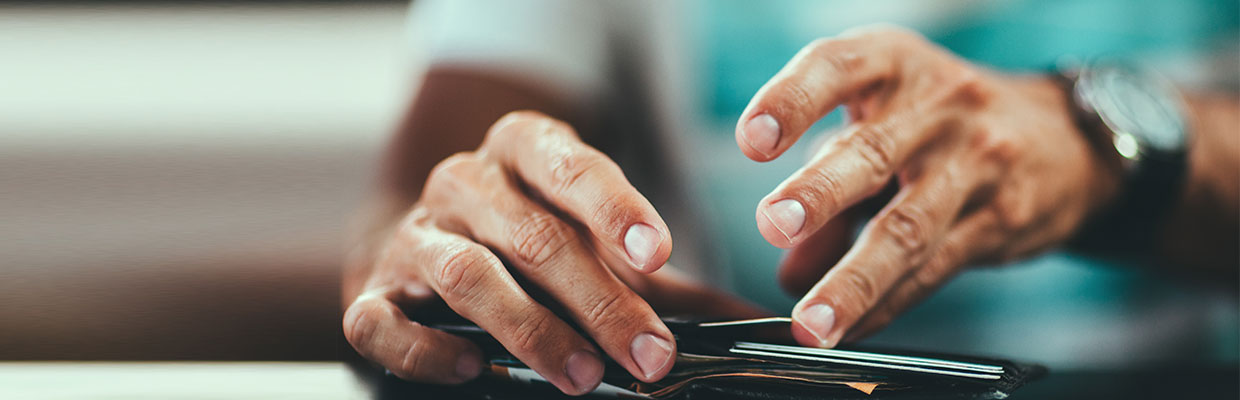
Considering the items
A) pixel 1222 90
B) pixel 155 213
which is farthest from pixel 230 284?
pixel 1222 90

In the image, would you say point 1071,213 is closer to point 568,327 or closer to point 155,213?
point 568,327

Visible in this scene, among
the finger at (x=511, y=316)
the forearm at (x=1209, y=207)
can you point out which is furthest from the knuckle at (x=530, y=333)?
the forearm at (x=1209, y=207)

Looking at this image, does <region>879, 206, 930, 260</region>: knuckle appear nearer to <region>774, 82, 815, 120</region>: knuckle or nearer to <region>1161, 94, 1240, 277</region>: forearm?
<region>774, 82, 815, 120</region>: knuckle

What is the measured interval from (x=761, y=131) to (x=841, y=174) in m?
0.05

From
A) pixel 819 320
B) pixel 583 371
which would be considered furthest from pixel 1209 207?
pixel 583 371

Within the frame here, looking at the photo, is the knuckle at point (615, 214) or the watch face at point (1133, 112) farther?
the watch face at point (1133, 112)

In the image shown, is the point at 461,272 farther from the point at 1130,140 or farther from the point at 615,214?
the point at 1130,140

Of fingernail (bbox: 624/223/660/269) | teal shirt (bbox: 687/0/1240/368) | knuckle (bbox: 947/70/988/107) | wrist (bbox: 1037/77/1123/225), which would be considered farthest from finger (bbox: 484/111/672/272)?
teal shirt (bbox: 687/0/1240/368)

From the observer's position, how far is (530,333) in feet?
0.86

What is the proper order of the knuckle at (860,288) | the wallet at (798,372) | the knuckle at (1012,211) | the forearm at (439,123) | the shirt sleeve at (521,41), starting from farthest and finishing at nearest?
the shirt sleeve at (521,41)
the forearm at (439,123)
the knuckle at (1012,211)
the knuckle at (860,288)
the wallet at (798,372)

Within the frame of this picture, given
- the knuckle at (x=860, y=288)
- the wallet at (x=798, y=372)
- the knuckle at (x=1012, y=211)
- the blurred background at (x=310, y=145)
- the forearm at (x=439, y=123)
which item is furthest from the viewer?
the forearm at (x=439, y=123)

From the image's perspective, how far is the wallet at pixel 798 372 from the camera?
0.22 meters

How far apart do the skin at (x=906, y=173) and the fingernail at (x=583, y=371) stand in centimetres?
8

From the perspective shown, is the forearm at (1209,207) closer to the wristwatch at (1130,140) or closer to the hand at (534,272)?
the wristwatch at (1130,140)
